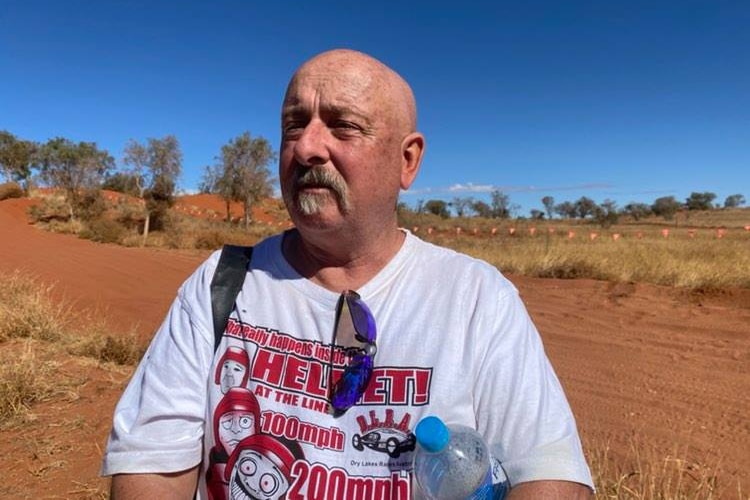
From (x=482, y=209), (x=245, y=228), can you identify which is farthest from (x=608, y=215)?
(x=245, y=228)

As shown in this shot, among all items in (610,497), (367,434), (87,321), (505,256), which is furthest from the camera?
(505,256)

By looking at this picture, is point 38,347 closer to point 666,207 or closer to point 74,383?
point 74,383

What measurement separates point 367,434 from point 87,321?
246 inches

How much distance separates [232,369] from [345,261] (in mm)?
483

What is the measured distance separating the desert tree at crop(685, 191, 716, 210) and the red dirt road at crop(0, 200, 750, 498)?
228 ft

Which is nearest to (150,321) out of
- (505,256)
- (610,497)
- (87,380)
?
(87,380)

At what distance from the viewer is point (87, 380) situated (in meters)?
4.66

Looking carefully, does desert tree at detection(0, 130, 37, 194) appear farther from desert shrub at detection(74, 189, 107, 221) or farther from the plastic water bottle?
the plastic water bottle

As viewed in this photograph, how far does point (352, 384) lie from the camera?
1.53m

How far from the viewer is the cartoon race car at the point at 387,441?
1460 mm

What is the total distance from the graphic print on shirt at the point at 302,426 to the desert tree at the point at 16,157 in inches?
1744

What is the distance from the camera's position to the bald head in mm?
1671

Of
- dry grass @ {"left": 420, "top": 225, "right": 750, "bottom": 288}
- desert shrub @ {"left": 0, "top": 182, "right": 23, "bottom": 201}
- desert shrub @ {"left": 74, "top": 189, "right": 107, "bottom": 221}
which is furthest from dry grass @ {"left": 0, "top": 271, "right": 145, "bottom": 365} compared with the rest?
desert shrub @ {"left": 0, "top": 182, "right": 23, "bottom": 201}

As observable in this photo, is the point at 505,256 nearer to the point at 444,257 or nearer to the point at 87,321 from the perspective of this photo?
the point at 87,321
